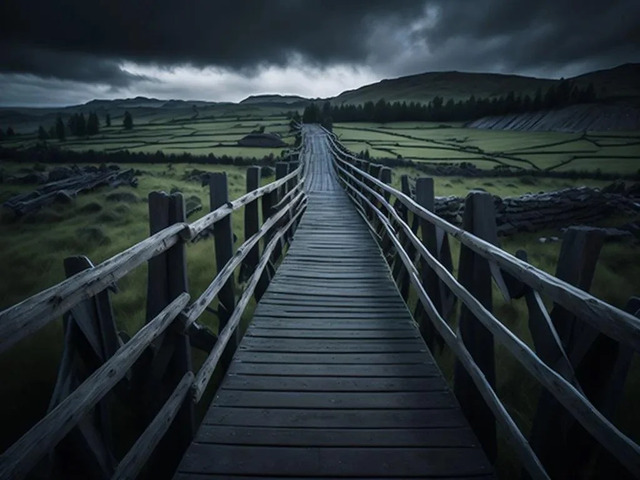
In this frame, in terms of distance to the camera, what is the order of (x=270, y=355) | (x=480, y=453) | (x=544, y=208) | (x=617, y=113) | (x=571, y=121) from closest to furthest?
(x=480, y=453) < (x=270, y=355) < (x=544, y=208) < (x=617, y=113) < (x=571, y=121)

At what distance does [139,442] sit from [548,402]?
2103mm

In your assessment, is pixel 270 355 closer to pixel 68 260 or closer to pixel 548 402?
pixel 68 260

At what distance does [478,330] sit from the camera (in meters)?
2.56

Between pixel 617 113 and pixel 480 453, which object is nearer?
pixel 480 453

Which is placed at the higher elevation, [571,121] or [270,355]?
[571,121]

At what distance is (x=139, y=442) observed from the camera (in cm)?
172

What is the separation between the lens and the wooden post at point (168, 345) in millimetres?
2281

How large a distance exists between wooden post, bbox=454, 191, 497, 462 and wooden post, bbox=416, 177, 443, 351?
3.32 feet

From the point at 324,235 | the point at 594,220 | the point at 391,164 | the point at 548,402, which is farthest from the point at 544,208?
the point at 391,164

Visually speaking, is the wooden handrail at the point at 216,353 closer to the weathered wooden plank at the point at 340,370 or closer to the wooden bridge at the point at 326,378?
the wooden bridge at the point at 326,378

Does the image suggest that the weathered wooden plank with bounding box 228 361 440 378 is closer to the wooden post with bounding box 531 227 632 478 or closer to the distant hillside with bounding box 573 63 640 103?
the wooden post with bounding box 531 227 632 478

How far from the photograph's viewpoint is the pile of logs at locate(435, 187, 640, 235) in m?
11.8

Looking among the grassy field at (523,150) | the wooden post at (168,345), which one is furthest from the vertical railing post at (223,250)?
the grassy field at (523,150)

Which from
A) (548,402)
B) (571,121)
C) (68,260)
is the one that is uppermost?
(571,121)
